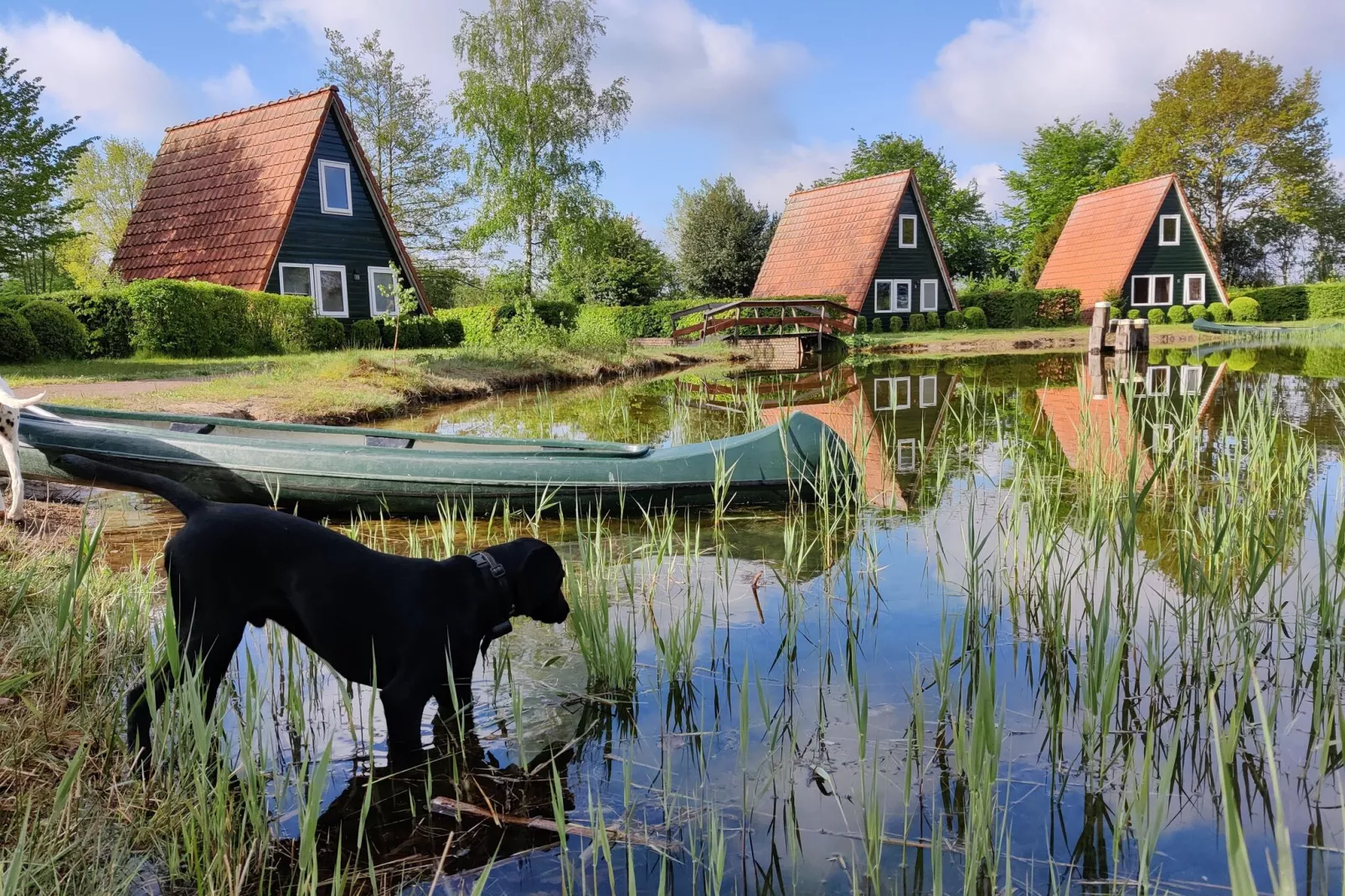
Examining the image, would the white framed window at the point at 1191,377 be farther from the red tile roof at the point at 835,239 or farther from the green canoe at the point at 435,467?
the red tile roof at the point at 835,239

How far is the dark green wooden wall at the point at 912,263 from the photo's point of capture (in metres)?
32.2

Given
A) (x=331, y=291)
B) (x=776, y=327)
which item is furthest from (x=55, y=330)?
(x=776, y=327)

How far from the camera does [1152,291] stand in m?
36.5

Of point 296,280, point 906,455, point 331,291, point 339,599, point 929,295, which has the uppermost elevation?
point 929,295

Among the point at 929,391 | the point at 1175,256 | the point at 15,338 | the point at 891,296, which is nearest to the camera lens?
the point at 929,391

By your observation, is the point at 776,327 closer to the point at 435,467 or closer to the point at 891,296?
the point at 891,296

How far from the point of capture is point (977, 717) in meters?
2.29

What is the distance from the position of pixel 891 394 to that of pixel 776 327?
45.9 ft

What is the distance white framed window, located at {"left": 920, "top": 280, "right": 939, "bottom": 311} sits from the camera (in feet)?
110

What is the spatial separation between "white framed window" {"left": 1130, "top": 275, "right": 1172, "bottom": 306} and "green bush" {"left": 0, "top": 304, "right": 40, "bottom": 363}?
34.7m

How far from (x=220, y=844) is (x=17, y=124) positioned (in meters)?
23.0

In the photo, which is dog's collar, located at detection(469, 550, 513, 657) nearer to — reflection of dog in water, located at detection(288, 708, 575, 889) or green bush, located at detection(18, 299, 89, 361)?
reflection of dog in water, located at detection(288, 708, 575, 889)

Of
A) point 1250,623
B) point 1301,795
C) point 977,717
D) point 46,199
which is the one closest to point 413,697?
point 977,717

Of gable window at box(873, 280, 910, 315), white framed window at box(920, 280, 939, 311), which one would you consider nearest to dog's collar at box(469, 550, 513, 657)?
gable window at box(873, 280, 910, 315)
